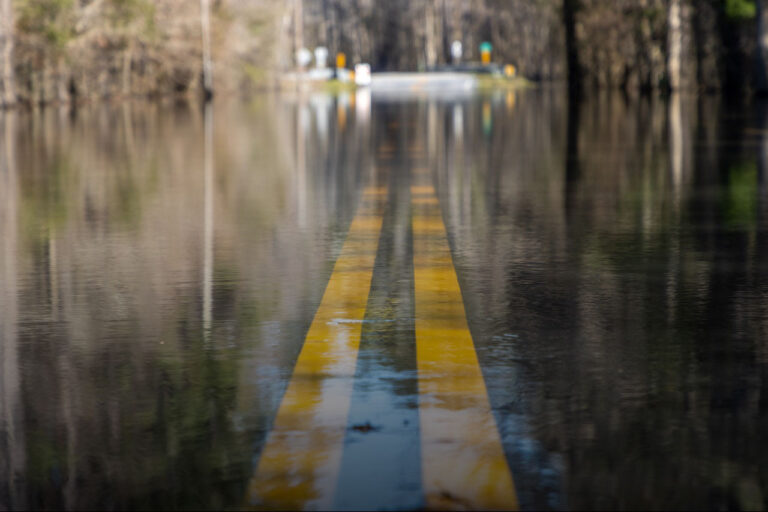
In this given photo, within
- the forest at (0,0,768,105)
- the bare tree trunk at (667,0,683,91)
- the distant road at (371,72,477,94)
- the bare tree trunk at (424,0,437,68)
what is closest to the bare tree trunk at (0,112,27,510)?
the forest at (0,0,768,105)

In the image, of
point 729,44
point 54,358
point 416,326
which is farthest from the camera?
point 729,44

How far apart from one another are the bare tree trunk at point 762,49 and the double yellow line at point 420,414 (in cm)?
4911

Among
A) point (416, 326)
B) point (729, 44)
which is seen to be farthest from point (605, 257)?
point (729, 44)

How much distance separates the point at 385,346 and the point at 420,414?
4.71 feet

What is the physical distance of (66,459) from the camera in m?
5.34

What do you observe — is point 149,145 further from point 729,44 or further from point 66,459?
point 729,44

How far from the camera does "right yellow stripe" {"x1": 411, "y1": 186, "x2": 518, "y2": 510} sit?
16.0 feet

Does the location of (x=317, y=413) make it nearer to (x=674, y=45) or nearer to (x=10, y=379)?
(x=10, y=379)

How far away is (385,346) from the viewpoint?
729 cm

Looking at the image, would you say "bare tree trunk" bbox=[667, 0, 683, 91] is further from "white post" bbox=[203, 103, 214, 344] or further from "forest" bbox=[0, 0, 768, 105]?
"white post" bbox=[203, 103, 214, 344]

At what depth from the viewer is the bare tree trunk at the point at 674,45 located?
68125 mm

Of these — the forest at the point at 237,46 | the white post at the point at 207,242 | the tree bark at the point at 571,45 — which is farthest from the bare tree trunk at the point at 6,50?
the tree bark at the point at 571,45

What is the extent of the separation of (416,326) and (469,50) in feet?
531

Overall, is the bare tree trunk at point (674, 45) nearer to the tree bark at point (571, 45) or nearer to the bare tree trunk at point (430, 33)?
the tree bark at point (571, 45)
